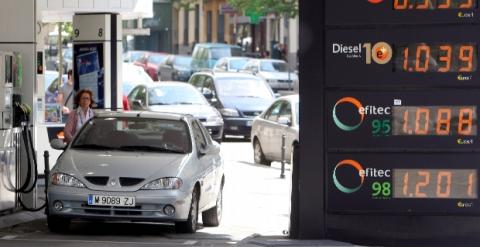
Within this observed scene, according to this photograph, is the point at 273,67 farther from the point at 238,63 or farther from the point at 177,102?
the point at 177,102

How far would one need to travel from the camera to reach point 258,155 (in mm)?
26047

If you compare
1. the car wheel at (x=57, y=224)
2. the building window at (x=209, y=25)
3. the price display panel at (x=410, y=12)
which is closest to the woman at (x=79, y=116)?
the car wheel at (x=57, y=224)

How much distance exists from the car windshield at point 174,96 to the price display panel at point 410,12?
17269 millimetres

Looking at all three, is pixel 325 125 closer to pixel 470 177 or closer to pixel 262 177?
pixel 470 177

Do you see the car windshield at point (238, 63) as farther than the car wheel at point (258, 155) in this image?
Yes

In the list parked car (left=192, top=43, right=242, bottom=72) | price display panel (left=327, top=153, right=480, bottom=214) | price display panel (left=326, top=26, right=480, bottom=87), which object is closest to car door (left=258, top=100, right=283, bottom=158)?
price display panel (left=327, top=153, right=480, bottom=214)

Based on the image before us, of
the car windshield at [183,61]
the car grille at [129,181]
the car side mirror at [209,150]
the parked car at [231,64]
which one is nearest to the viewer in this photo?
the car grille at [129,181]

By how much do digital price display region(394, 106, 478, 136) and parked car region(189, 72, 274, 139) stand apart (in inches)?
741

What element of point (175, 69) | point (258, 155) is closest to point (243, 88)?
point (258, 155)

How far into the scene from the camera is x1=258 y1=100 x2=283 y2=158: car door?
25.0m

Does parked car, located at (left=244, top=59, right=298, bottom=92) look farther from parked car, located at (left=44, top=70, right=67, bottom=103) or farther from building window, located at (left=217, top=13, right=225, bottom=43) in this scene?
building window, located at (left=217, top=13, right=225, bottom=43)

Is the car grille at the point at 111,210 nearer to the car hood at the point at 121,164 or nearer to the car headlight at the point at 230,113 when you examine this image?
the car hood at the point at 121,164

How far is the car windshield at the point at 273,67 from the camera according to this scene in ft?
151

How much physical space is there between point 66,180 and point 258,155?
12074 mm
